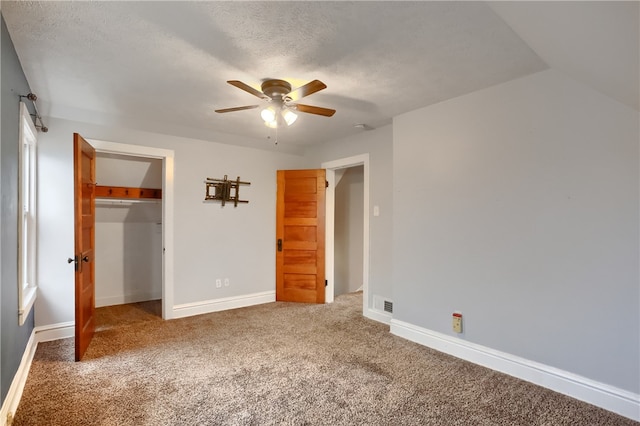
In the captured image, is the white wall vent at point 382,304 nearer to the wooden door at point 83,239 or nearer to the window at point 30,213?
the wooden door at point 83,239

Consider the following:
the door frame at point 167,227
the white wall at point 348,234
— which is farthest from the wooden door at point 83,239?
the white wall at point 348,234

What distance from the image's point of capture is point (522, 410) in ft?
6.71

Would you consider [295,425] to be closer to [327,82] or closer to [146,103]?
[327,82]

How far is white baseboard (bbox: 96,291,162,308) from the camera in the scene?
4473mm

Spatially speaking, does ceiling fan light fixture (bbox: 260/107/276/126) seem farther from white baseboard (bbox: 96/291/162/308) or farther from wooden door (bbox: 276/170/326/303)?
white baseboard (bbox: 96/291/162/308)

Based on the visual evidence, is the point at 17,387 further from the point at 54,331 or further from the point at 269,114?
the point at 269,114

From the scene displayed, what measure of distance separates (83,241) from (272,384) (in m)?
2.14

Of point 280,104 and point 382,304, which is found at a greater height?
point 280,104

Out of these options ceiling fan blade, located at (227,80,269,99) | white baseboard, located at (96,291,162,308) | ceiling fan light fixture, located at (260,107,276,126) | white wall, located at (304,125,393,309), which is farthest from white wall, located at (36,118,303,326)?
ceiling fan blade, located at (227,80,269,99)

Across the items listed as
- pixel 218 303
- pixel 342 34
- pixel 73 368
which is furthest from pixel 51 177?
pixel 342 34

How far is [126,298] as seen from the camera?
4.64 meters

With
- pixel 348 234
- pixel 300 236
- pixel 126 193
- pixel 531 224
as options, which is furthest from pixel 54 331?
pixel 531 224

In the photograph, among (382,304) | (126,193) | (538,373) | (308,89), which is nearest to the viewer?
(308,89)

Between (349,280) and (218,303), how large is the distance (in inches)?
94.1
